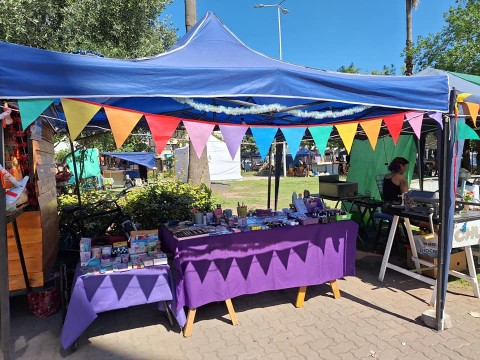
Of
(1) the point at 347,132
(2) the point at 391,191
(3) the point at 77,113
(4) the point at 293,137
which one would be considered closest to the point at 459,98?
(1) the point at 347,132

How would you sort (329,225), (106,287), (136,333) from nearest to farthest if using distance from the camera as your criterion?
(106,287) → (136,333) → (329,225)

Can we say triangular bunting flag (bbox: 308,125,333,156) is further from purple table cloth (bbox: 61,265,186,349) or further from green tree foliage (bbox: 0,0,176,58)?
green tree foliage (bbox: 0,0,176,58)

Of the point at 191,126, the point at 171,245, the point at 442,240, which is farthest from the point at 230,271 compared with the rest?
the point at 442,240

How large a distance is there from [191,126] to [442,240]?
258 cm

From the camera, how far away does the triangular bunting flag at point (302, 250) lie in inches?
137

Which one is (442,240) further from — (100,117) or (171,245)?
(100,117)

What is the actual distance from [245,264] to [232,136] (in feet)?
4.46

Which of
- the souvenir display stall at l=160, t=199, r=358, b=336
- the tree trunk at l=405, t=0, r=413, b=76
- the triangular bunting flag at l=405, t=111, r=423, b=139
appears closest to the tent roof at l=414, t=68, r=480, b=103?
the triangular bunting flag at l=405, t=111, r=423, b=139

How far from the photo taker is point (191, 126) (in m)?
2.96

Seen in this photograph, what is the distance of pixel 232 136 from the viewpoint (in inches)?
135

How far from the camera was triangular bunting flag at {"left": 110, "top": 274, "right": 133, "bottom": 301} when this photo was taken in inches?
113

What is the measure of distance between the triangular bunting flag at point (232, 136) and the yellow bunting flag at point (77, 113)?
1.40m

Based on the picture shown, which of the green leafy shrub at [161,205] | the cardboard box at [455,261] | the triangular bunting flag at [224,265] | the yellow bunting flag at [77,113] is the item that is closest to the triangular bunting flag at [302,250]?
the triangular bunting flag at [224,265]

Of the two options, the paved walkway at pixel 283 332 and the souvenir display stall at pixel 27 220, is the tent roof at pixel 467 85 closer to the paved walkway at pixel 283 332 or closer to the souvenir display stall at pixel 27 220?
the paved walkway at pixel 283 332
